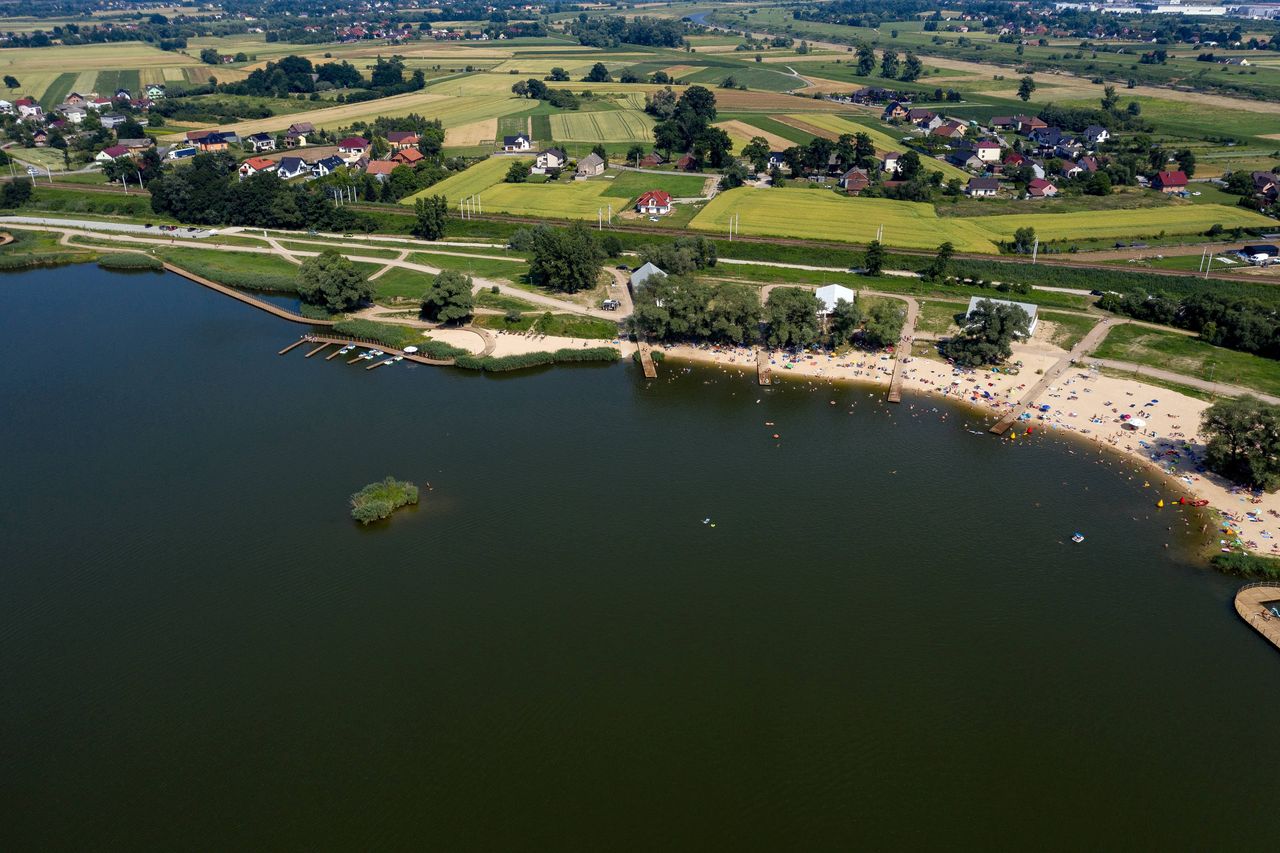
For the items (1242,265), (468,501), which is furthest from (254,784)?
(1242,265)

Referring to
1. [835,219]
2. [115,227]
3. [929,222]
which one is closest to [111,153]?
[115,227]

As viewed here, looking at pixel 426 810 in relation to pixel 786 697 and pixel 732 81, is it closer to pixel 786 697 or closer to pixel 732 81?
pixel 786 697

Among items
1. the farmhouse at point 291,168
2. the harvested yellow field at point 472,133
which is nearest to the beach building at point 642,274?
the farmhouse at point 291,168

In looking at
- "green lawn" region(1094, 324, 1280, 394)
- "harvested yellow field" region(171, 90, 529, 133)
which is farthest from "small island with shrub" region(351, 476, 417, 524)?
"harvested yellow field" region(171, 90, 529, 133)

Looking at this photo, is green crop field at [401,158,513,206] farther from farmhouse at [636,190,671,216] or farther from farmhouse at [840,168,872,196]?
farmhouse at [840,168,872,196]

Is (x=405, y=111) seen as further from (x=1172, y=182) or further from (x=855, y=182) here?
(x=1172, y=182)
